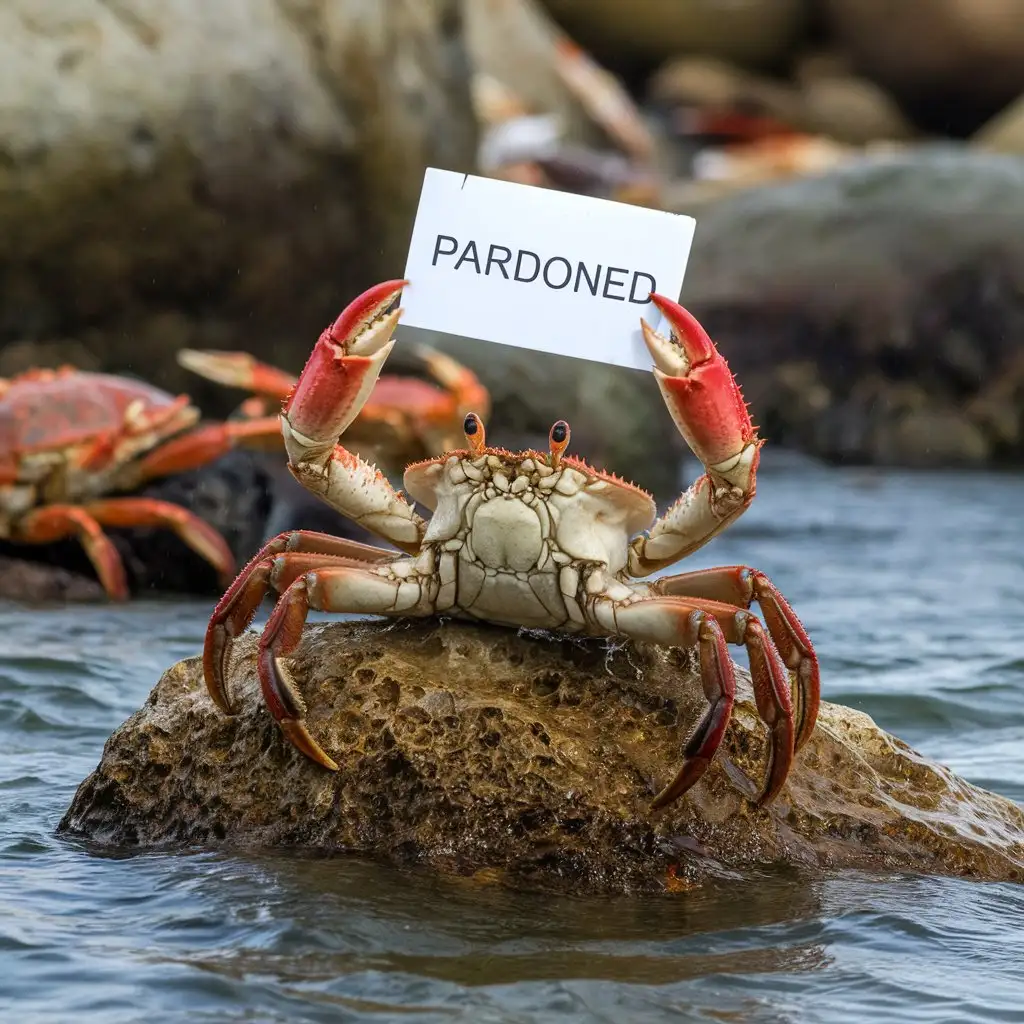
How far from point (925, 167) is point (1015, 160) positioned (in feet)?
3.58

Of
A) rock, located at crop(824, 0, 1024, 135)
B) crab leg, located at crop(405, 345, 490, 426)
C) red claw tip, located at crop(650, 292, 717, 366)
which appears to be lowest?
red claw tip, located at crop(650, 292, 717, 366)

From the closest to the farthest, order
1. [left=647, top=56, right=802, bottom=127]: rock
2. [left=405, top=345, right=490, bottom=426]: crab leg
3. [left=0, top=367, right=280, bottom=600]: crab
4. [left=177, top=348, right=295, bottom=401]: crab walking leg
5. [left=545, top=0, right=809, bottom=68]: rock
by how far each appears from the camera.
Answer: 1. [left=0, top=367, right=280, bottom=600]: crab
2. [left=177, top=348, right=295, bottom=401]: crab walking leg
3. [left=405, top=345, right=490, bottom=426]: crab leg
4. [left=647, top=56, right=802, bottom=127]: rock
5. [left=545, top=0, right=809, bottom=68]: rock

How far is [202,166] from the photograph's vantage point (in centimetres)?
1362

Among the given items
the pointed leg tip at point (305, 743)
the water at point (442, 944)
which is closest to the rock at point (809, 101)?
the water at point (442, 944)

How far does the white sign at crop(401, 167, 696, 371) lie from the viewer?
15.8ft

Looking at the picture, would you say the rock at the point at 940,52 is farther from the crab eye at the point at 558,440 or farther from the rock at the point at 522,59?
the crab eye at the point at 558,440

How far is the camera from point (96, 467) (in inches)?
397

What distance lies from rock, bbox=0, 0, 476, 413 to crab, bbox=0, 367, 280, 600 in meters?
2.98

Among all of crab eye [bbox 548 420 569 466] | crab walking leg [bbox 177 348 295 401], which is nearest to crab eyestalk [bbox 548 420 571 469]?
crab eye [bbox 548 420 569 466]

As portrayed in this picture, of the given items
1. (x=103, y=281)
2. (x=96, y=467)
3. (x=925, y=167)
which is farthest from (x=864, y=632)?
(x=925, y=167)

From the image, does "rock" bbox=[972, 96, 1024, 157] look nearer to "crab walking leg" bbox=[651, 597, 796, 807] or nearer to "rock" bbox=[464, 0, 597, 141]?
"rock" bbox=[464, 0, 597, 141]

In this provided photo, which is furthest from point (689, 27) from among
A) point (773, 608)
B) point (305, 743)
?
point (305, 743)

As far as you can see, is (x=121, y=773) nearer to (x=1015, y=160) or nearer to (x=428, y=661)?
(x=428, y=661)

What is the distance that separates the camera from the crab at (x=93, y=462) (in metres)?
A: 9.88
